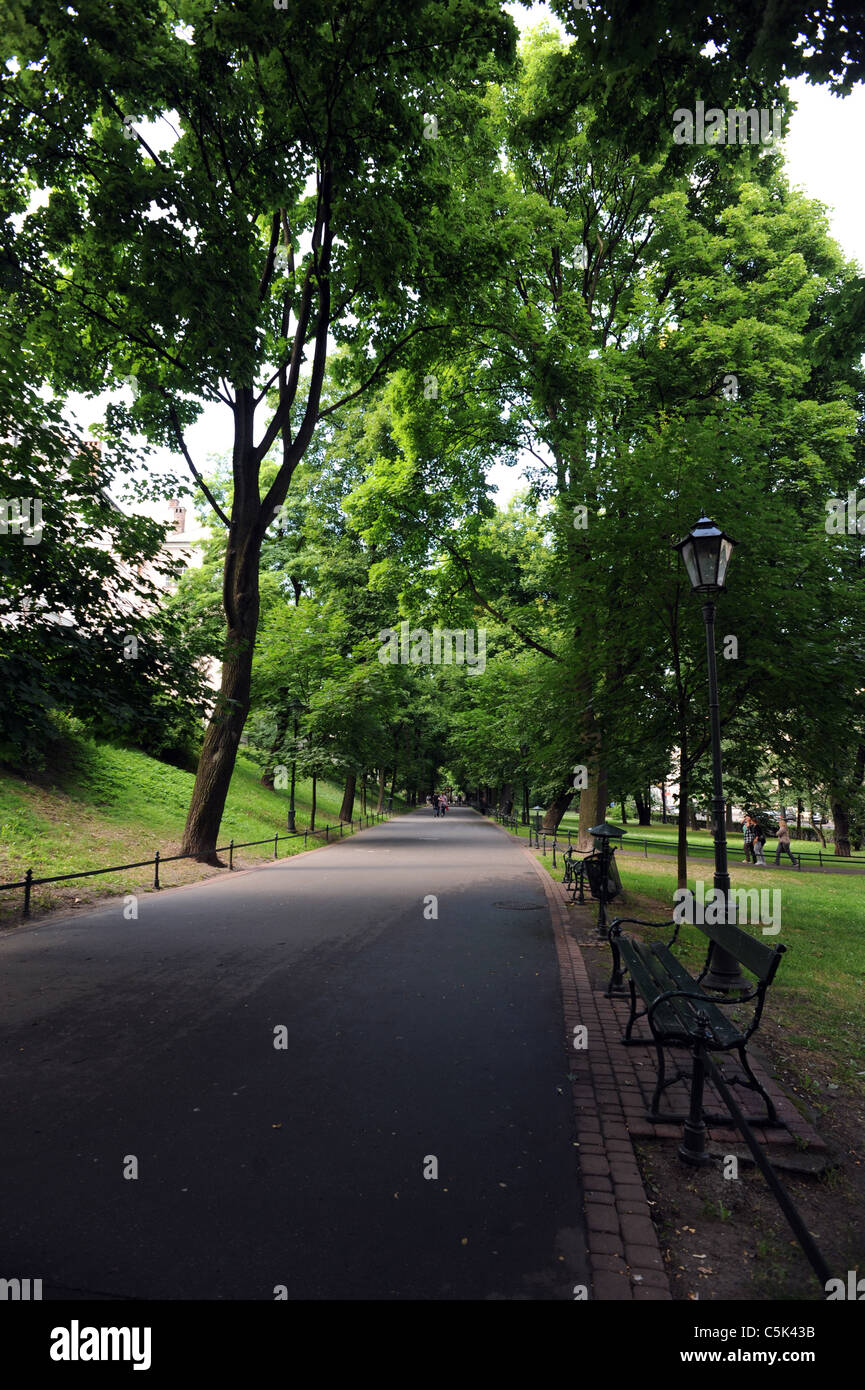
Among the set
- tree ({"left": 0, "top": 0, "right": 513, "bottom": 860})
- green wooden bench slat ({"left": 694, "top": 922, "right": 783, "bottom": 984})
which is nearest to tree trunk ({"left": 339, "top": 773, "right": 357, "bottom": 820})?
tree ({"left": 0, "top": 0, "right": 513, "bottom": 860})

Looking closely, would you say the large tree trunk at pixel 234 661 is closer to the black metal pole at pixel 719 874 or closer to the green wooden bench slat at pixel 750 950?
the black metal pole at pixel 719 874

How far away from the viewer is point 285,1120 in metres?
3.99

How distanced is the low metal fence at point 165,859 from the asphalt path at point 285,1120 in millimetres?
→ 1448

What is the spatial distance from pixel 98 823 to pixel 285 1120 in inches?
531

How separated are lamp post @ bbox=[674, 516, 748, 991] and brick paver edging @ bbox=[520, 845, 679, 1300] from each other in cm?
143

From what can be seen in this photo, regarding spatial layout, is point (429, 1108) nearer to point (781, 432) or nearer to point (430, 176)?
point (430, 176)

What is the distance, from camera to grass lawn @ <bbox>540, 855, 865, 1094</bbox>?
5.65 meters

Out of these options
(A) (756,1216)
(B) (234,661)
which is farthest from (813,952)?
(B) (234,661)

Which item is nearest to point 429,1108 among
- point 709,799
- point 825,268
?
point 709,799

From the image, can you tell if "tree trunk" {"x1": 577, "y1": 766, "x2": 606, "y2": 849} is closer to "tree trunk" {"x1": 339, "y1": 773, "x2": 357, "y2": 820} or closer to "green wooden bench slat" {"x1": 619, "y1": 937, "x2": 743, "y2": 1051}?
"green wooden bench slat" {"x1": 619, "y1": 937, "x2": 743, "y2": 1051}

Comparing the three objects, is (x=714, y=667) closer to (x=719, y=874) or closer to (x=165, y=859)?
(x=719, y=874)

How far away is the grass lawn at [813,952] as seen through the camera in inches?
222

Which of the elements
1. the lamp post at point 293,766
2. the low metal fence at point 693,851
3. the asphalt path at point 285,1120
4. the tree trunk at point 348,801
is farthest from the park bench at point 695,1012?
the tree trunk at point 348,801

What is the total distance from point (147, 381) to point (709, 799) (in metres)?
12.5
